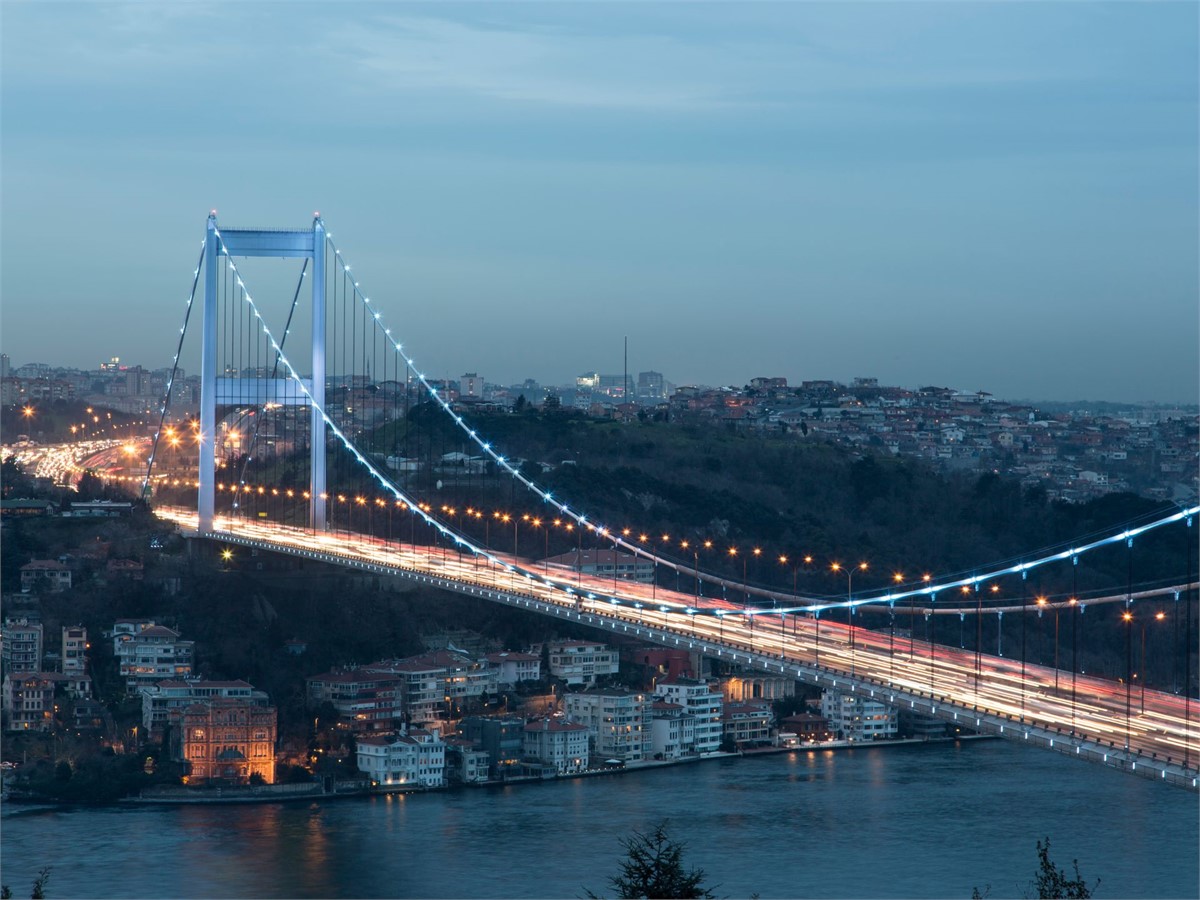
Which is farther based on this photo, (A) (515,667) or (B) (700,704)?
(A) (515,667)

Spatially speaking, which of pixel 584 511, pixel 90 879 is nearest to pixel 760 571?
pixel 584 511

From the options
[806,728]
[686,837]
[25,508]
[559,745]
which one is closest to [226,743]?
[559,745]

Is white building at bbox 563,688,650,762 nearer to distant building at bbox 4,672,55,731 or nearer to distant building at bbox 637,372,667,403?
distant building at bbox 4,672,55,731

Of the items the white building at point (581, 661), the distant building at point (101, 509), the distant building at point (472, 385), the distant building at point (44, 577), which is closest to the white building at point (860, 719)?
the white building at point (581, 661)

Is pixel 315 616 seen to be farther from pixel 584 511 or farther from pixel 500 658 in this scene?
pixel 584 511

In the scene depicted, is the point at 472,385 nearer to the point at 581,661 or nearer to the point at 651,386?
the point at 651,386

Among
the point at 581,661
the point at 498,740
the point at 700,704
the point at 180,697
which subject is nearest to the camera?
the point at 498,740
